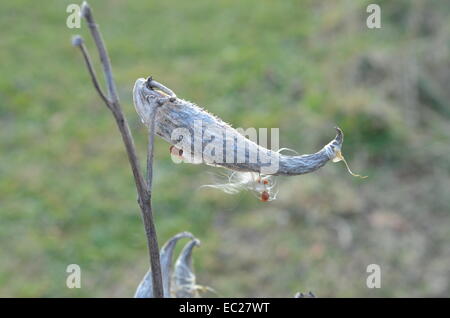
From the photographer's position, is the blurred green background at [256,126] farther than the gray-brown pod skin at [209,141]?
Yes

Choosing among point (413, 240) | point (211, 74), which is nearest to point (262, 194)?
point (413, 240)

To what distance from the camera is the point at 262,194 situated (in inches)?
26.5

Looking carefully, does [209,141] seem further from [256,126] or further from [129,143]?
[256,126]

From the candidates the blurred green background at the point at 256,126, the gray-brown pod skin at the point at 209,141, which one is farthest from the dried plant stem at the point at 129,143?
the blurred green background at the point at 256,126

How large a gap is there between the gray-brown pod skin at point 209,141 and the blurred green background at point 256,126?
1870mm

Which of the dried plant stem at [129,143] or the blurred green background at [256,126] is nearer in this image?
the dried plant stem at [129,143]

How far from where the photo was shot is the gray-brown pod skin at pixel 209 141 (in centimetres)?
56

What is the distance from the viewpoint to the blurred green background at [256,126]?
2545 millimetres

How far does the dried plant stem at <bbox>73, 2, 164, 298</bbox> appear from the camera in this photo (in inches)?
19.9

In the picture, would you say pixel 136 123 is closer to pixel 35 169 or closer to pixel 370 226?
pixel 35 169

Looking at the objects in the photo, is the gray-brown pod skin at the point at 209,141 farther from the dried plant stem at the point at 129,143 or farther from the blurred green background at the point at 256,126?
the blurred green background at the point at 256,126

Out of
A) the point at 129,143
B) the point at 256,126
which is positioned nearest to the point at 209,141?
the point at 129,143

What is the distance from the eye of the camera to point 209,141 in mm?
570

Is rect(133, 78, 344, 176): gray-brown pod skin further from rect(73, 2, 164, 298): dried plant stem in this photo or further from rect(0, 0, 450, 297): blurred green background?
rect(0, 0, 450, 297): blurred green background
